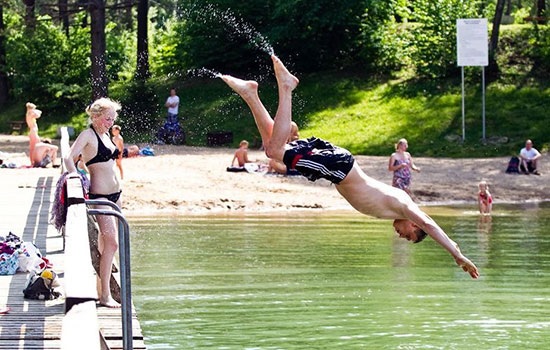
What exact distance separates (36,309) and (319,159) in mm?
2647

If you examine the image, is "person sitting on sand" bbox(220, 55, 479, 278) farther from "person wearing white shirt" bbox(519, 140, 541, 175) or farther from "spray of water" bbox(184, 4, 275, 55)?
"spray of water" bbox(184, 4, 275, 55)

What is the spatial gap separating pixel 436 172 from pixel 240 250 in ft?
40.9

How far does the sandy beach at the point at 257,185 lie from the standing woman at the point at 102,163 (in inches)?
565

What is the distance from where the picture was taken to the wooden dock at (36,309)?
933 centimetres

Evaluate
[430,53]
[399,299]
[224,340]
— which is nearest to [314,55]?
[430,53]

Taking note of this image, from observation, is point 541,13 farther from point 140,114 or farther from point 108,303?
point 108,303

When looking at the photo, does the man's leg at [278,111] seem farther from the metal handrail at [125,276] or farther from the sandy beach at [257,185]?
the sandy beach at [257,185]

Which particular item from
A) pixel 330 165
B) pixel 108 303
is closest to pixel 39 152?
pixel 108 303

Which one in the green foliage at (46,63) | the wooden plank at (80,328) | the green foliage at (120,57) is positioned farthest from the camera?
the green foliage at (120,57)

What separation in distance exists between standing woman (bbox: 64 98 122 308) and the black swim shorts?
60.5 inches

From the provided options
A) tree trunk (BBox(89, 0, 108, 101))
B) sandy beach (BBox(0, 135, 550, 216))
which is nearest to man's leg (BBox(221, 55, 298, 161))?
sandy beach (BBox(0, 135, 550, 216))

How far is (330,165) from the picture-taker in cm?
1036

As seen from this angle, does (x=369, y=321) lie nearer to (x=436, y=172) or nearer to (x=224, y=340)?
(x=224, y=340)

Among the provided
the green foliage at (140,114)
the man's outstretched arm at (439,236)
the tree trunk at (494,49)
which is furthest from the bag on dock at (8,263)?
the tree trunk at (494,49)
